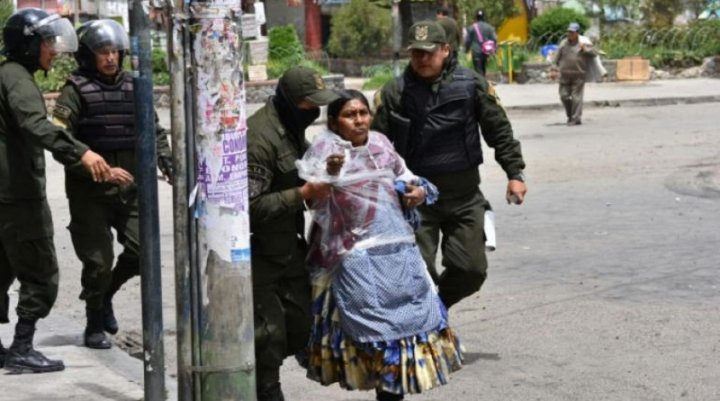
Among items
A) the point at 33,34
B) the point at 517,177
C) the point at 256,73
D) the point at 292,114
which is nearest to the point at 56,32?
the point at 33,34

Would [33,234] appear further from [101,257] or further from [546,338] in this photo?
[546,338]

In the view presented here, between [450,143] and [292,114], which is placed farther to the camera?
[450,143]

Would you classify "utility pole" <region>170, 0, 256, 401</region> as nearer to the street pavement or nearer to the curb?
the street pavement

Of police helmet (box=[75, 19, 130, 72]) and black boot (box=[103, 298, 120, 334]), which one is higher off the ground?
police helmet (box=[75, 19, 130, 72])

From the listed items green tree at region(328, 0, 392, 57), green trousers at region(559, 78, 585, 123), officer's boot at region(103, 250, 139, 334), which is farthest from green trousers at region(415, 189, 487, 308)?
green tree at region(328, 0, 392, 57)

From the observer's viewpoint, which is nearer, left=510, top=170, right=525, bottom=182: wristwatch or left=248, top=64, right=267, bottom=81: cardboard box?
left=510, top=170, right=525, bottom=182: wristwatch

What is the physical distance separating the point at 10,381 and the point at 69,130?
137cm

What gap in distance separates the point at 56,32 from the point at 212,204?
224 cm

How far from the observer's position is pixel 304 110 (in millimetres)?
6238

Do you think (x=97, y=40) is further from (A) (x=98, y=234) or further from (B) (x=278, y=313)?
(B) (x=278, y=313)

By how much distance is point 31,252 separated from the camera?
7488 mm

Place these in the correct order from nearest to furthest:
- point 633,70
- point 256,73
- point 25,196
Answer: point 25,196, point 256,73, point 633,70

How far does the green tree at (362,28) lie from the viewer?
124ft

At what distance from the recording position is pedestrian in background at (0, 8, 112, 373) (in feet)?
23.6
